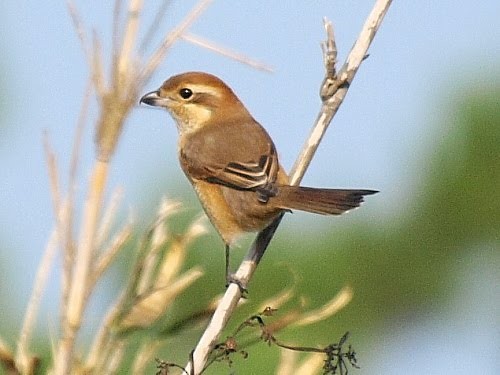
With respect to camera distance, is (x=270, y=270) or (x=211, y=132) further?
(x=270, y=270)

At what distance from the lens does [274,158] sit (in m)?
2.88

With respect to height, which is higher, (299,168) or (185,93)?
(299,168)

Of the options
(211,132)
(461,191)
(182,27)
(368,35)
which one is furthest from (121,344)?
(461,191)

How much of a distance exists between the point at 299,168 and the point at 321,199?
73 centimetres

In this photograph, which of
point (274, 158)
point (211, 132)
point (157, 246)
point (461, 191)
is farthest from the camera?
point (461, 191)

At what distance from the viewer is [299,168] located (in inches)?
72.5

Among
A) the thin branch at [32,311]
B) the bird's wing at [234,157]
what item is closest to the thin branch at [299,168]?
the thin branch at [32,311]

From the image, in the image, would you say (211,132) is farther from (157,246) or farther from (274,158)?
(157,246)

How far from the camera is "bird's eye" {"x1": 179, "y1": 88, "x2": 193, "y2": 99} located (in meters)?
3.24

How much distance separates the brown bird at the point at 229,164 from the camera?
2557 millimetres

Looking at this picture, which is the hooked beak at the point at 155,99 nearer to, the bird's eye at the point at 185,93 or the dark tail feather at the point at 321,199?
the bird's eye at the point at 185,93

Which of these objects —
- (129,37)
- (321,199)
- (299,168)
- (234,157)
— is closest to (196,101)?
(234,157)

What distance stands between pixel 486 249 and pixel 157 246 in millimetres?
4638

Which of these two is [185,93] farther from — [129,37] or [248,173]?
[129,37]
